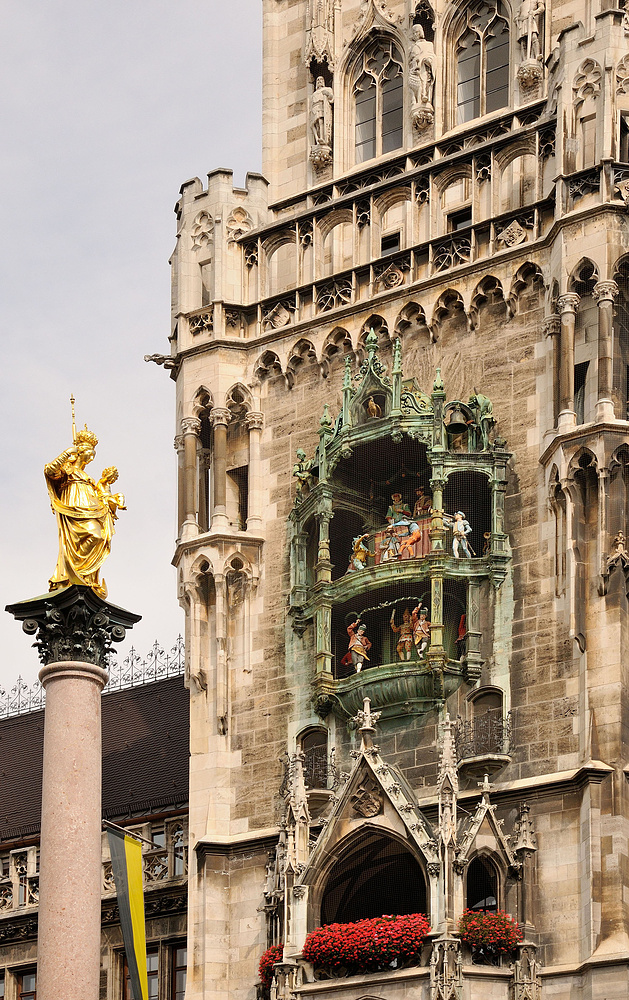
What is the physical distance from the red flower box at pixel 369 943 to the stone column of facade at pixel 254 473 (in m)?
8.00

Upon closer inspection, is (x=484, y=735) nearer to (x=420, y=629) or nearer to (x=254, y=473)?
(x=420, y=629)

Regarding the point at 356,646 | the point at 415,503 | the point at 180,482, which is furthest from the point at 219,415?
the point at 356,646

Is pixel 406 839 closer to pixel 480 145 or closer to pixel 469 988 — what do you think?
pixel 469 988

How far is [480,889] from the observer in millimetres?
41000

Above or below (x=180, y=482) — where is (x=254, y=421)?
above

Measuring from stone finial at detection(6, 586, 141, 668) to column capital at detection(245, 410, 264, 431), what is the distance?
7.59 metres

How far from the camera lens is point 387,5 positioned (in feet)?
161

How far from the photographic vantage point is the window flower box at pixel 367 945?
39719 millimetres

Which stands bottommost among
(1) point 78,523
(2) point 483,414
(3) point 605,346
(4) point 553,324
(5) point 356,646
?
(5) point 356,646

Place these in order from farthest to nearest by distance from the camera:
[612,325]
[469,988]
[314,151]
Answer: [314,151] → [612,325] → [469,988]

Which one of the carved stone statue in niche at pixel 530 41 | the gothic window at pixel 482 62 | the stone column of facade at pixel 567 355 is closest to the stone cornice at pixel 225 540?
the stone column of facade at pixel 567 355

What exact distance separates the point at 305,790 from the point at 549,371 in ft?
25.8

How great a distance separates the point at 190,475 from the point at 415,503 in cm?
455

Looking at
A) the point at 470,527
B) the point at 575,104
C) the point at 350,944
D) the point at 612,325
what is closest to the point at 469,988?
the point at 350,944
